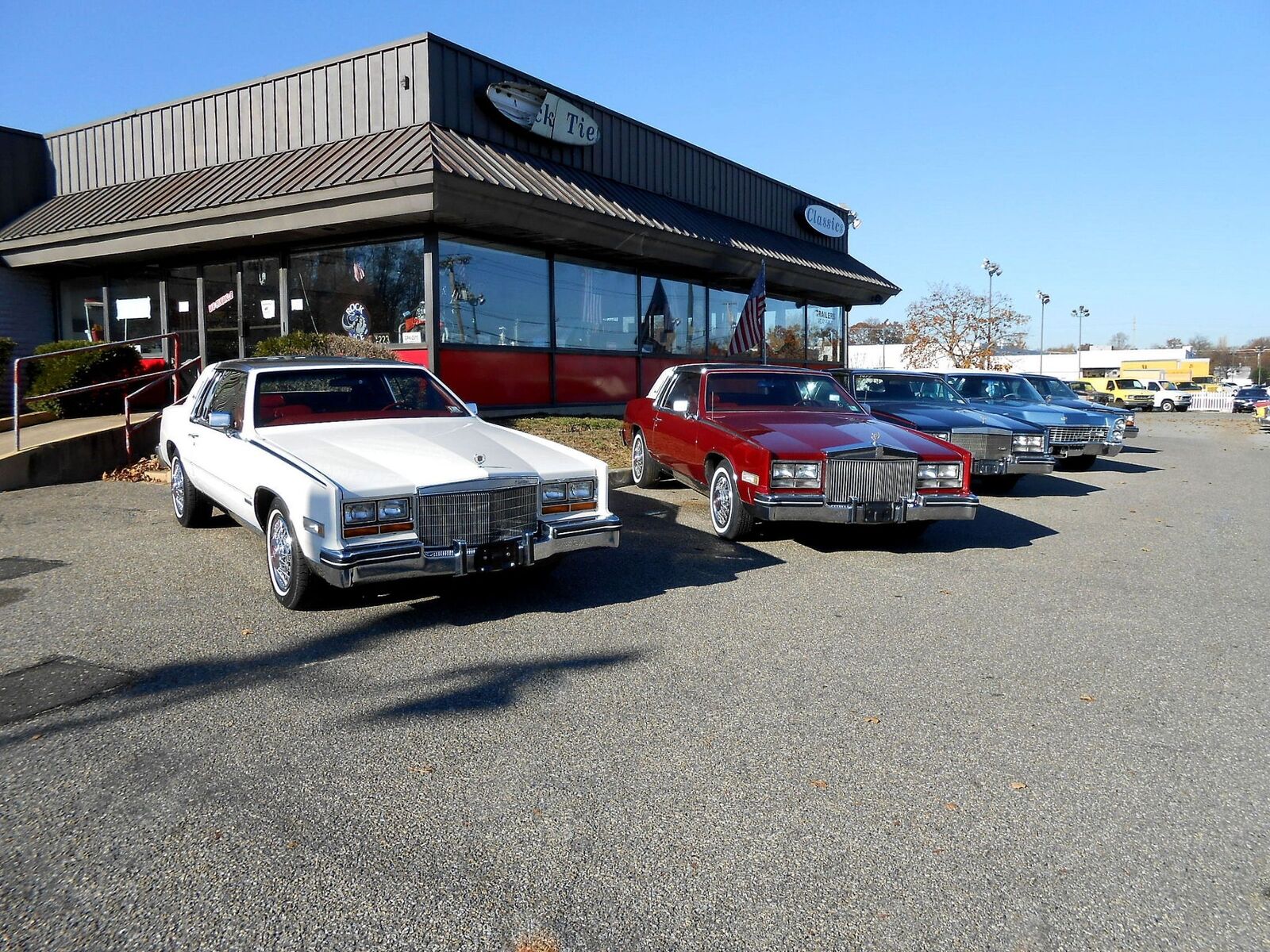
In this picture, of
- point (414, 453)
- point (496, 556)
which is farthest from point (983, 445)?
point (414, 453)

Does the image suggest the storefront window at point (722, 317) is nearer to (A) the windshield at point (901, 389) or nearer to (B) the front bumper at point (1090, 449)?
(A) the windshield at point (901, 389)

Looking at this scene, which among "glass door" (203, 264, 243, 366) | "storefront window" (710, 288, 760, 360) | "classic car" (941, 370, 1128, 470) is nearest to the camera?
"classic car" (941, 370, 1128, 470)

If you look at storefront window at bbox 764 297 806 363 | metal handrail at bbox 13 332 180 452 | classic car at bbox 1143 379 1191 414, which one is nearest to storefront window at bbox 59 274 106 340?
metal handrail at bbox 13 332 180 452

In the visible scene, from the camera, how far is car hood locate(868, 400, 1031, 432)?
35.9 ft

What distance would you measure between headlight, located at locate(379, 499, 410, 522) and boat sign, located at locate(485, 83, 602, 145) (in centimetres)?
988

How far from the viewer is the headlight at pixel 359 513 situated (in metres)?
5.04

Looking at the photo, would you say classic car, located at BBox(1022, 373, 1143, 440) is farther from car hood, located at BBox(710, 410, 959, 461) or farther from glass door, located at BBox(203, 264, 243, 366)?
glass door, located at BBox(203, 264, 243, 366)

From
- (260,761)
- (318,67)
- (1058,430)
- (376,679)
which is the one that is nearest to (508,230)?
(318,67)

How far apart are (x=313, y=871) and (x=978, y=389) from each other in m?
13.5

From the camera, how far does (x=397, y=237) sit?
1335 cm

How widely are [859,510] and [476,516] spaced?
11.1 feet

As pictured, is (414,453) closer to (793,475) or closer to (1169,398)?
(793,475)

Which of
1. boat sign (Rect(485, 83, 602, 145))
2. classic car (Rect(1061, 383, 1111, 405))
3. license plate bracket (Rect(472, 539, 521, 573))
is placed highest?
boat sign (Rect(485, 83, 602, 145))

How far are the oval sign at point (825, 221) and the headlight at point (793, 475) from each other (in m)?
17.0
